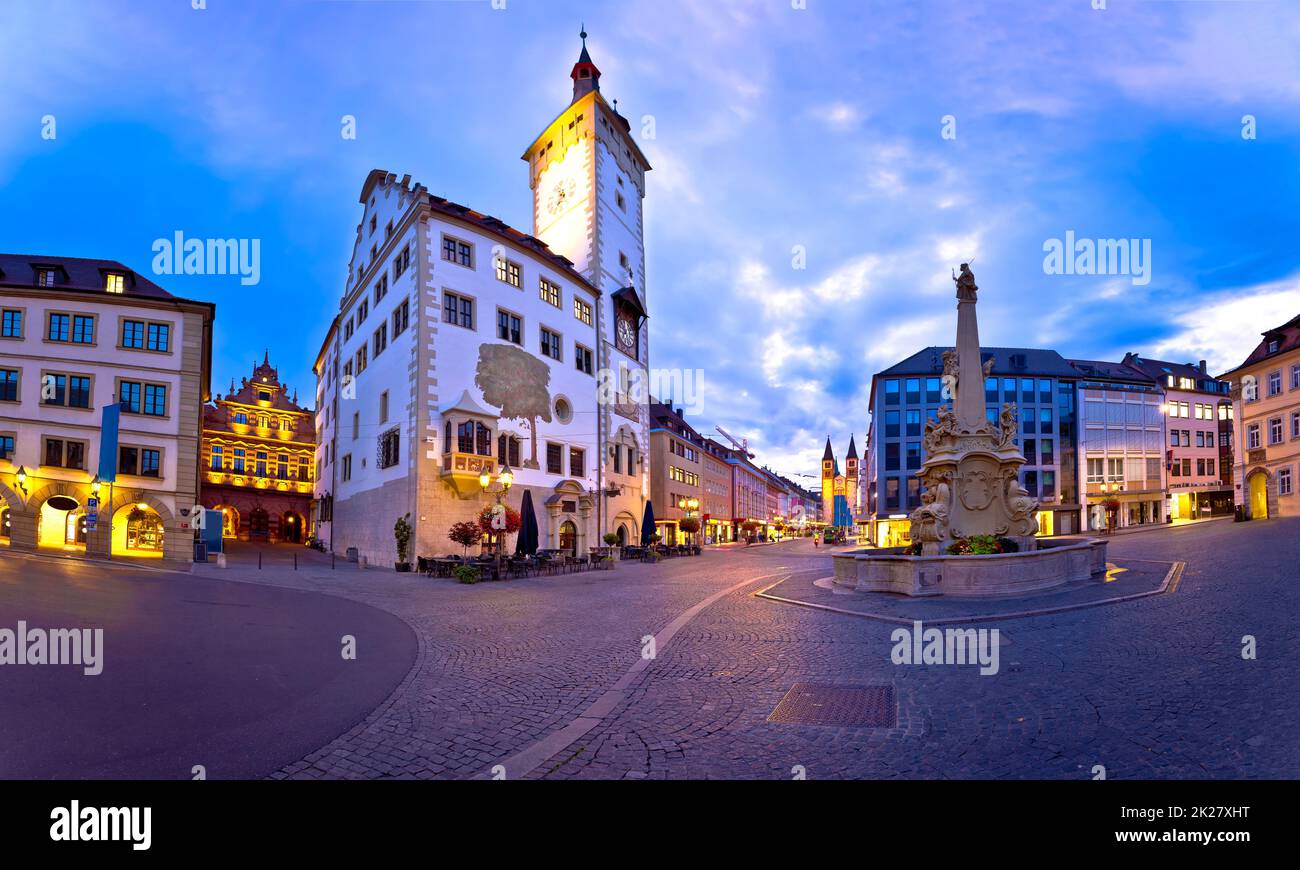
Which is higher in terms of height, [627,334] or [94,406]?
[627,334]

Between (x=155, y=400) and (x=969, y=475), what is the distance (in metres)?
39.9

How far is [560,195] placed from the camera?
45312mm

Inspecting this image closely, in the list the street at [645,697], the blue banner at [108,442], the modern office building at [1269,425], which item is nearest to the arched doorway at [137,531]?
the blue banner at [108,442]

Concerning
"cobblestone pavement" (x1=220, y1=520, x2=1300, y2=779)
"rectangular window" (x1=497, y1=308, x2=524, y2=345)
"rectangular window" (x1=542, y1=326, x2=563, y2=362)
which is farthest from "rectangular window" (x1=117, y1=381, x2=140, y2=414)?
"cobblestone pavement" (x1=220, y1=520, x2=1300, y2=779)

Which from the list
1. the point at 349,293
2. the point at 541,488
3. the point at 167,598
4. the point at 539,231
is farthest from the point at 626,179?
the point at 167,598

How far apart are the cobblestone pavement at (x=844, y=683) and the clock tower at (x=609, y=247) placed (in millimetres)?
29350

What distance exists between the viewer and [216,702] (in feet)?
20.4

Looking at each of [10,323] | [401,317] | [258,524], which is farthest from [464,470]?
[258,524]

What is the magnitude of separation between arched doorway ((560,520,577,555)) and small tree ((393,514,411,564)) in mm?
9764

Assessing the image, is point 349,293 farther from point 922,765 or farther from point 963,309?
point 922,765

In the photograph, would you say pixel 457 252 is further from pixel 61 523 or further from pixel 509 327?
pixel 61 523

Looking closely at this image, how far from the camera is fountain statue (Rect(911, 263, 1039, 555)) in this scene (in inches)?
717

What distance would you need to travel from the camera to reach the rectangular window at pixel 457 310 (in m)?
30.4
